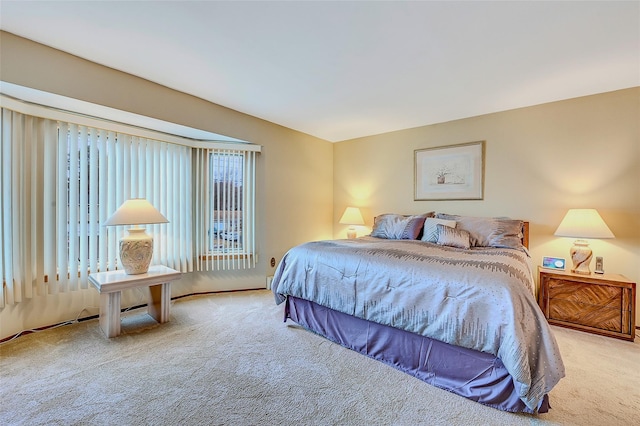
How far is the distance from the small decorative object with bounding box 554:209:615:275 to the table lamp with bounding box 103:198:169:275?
396 centimetres

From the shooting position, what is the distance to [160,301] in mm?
2738

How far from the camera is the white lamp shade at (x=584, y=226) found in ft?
8.43

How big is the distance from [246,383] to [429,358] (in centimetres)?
122

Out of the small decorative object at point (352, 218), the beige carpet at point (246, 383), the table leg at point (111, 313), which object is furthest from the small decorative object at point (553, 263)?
the table leg at point (111, 313)

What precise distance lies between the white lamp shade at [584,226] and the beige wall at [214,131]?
319cm

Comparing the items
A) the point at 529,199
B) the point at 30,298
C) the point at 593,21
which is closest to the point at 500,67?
the point at 593,21

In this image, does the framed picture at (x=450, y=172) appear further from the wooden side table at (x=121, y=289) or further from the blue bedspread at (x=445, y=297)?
the wooden side table at (x=121, y=289)

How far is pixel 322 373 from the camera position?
6.33 ft

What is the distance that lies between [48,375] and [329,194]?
3978 mm

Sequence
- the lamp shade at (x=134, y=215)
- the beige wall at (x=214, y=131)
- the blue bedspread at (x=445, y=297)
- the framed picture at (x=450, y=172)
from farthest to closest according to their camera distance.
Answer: the framed picture at (x=450, y=172) → the lamp shade at (x=134, y=215) → the beige wall at (x=214, y=131) → the blue bedspread at (x=445, y=297)

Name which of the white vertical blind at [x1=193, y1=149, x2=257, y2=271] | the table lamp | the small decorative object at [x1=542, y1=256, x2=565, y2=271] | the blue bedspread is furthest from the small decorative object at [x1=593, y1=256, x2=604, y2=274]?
the table lamp

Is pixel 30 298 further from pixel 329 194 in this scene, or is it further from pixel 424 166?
pixel 424 166

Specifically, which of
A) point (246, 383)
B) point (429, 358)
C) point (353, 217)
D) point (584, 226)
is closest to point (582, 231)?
point (584, 226)

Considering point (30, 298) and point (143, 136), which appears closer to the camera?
point (30, 298)
